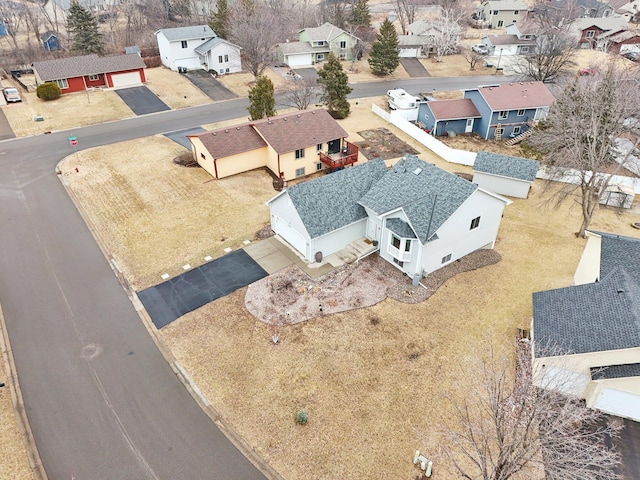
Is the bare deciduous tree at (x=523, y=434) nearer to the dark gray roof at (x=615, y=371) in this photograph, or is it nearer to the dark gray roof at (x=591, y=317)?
the dark gray roof at (x=615, y=371)

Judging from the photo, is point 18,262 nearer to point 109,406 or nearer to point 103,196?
point 103,196

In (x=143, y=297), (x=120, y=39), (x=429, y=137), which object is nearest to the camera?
(x=143, y=297)

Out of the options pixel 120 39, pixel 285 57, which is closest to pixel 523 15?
pixel 285 57

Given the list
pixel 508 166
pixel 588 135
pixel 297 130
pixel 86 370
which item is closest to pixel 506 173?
pixel 508 166

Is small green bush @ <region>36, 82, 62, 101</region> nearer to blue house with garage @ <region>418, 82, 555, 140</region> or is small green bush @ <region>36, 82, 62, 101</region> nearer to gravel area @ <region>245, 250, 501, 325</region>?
blue house with garage @ <region>418, 82, 555, 140</region>

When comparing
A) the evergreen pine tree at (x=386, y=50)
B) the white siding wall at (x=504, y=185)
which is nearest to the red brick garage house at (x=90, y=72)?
the evergreen pine tree at (x=386, y=50)
